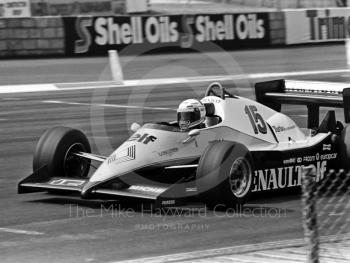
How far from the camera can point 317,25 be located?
35.3 meters

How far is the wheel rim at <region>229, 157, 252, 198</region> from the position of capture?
9469 millimetres

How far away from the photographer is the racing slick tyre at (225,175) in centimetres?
916

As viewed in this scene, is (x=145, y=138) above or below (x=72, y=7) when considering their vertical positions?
below

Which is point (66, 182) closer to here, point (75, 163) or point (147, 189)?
point (75, 163)

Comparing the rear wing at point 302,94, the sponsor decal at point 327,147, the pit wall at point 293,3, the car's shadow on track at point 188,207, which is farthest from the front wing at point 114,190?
the pit wall at point 293,3

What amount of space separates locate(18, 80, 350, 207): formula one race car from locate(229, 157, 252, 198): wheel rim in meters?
0.01

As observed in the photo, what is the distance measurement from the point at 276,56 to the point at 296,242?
80.6ft

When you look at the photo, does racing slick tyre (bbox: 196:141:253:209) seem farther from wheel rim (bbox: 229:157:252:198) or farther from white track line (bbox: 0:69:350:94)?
white track line (bbox: 0:69:350:94)

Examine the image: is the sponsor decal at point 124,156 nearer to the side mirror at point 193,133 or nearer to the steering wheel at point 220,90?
the side mirror at point 193,133

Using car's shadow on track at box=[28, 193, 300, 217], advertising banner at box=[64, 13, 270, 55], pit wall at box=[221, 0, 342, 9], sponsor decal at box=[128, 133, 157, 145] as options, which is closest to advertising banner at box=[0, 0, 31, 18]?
advertising banner at box=[64, 13, 270, 55]

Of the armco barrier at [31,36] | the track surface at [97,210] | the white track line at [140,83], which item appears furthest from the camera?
the armco barrier at [31,36]

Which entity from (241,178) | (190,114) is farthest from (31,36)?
(241,178)

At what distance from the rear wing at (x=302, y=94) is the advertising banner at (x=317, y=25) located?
860 inches

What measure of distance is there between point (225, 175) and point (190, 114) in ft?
3.33
